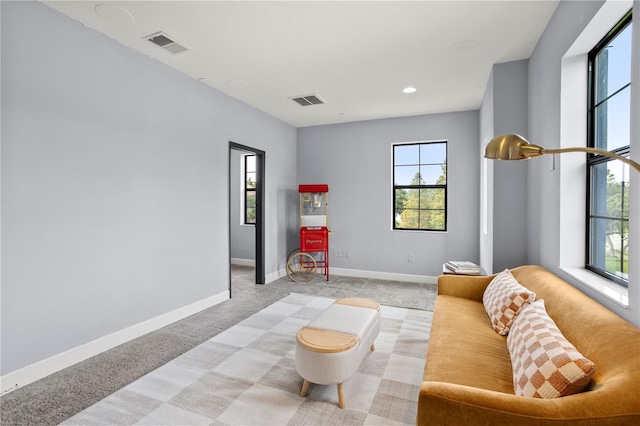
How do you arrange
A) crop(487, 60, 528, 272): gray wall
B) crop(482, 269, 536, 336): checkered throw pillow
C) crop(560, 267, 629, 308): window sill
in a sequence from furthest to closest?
crop(487, 60, 528, 272): gray wall, crop(482, 269, 536, 336): checkered throw pillow, crop(560, 267, 629, 308): window sill

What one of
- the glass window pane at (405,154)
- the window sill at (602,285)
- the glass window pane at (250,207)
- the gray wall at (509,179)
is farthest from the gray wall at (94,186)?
the window sill at (602,285)

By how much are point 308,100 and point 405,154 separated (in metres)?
1.99

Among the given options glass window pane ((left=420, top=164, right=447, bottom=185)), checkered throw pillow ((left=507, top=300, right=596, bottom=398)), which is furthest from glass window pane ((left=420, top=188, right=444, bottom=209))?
checkered throw pillow ((left=507, top=300, right=596, bottom=398))

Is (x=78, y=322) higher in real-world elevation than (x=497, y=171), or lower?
lower

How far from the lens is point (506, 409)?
1.11m

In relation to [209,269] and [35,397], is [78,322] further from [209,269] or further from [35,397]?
[209,269]

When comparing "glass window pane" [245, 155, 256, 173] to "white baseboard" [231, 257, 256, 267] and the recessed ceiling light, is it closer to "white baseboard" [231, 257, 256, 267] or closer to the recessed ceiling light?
"white baseboard" [231, 257, 256, 267]

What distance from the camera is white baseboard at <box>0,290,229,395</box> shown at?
7.24 ft

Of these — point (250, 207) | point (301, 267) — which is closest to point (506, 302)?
point (301, 267)

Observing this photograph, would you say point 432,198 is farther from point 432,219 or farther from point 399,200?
point 399,200

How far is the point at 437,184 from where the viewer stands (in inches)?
209

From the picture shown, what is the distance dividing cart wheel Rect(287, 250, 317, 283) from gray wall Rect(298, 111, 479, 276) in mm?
467

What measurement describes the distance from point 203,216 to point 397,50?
285cm

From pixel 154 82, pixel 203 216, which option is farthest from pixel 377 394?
pixel 154 82
